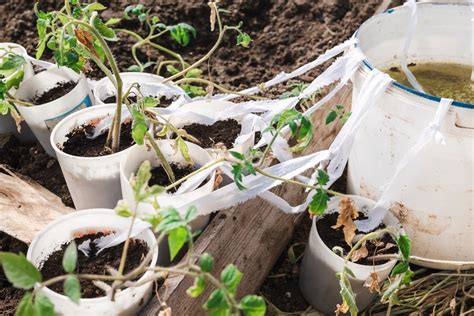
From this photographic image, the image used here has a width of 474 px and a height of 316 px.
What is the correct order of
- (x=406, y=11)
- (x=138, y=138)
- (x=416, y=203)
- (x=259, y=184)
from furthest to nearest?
(x=406, y=11) → (x=416, y=203) → (x=259, y=184) → (x=138, y=138)

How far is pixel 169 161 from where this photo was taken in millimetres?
1426

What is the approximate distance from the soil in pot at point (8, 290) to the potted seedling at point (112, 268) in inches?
8.4

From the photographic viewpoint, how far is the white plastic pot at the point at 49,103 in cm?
162

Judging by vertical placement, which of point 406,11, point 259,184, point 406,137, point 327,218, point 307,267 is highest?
point 406,11

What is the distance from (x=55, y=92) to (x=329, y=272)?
0.87 m

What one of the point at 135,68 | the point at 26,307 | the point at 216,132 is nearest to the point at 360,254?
the point at 216,132

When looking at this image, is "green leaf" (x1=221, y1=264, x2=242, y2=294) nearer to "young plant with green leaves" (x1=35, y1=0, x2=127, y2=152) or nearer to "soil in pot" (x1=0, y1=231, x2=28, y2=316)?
"young plant with green leaves" (x1=35, y1=0, x2=127, y2=152)

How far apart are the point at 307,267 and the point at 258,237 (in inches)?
5.7

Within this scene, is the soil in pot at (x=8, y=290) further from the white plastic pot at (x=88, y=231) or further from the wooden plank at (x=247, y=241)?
the wooden plank at (x=247, y=241)

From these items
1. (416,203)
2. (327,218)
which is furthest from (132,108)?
(416,203)

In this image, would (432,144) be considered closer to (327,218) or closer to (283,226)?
(327,218)

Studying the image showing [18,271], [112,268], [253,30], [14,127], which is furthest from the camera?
[253,30]

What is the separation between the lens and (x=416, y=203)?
4.93ft

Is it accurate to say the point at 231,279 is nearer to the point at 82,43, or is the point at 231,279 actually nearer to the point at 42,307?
the point at 42,307
